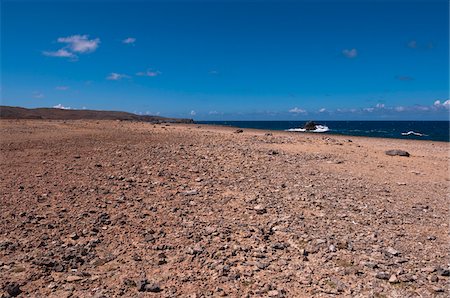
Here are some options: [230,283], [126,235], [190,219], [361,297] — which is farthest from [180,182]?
[361,297]

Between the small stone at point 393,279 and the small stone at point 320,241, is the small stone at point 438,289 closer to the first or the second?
the small stone at point 393,279

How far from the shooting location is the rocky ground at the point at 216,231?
4.69 meters

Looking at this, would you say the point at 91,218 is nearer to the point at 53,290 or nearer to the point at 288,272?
the point at 53,290

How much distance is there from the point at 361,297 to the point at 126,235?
3.77 meters

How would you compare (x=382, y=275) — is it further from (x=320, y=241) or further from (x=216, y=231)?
(x=216, y=231)

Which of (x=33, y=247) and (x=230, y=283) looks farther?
(x=33, y=247)

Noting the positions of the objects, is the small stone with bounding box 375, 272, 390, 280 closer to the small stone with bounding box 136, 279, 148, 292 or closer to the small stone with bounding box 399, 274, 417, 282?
the small stone with bounding box 399, 274, 417, 282

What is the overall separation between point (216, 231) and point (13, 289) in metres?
3.09

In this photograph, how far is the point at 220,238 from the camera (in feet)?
19.5

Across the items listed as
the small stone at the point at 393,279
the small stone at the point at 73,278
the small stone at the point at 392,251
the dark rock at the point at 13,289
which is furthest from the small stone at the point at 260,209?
the dark rock at the point at 13,289

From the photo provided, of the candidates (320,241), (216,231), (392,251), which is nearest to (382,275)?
(392,251)

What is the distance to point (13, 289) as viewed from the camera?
4.36m

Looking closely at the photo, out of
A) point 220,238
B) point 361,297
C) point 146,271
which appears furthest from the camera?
point 220,238

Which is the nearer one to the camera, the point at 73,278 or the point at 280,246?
the point at 73,278
